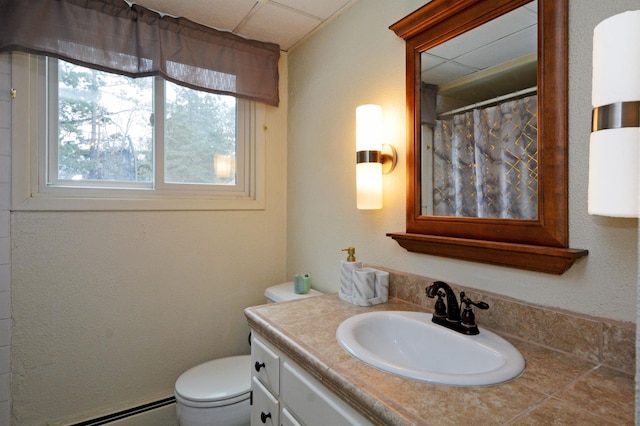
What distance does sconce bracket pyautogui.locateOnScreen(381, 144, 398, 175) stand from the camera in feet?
4.56

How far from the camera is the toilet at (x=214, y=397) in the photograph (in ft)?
4.61

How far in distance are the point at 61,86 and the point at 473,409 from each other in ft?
6.60

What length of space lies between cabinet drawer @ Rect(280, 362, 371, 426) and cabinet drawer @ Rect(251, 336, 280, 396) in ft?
0.14

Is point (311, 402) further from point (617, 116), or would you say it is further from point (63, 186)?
point (63, 186)

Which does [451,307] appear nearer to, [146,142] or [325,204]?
[325,204]

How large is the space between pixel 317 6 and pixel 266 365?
1618 mm

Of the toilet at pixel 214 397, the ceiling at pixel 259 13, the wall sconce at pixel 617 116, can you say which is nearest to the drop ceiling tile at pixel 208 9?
the ceiling at pixel 259 13

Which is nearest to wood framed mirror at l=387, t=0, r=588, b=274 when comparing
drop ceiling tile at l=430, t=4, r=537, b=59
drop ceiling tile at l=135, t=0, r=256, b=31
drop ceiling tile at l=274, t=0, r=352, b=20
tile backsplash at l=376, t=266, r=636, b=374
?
drop ceiling tile at l=430, t=4, r=537, b=59

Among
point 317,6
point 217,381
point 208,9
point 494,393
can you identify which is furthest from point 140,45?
point 494,393

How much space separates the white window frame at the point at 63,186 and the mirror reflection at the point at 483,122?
1147 mm

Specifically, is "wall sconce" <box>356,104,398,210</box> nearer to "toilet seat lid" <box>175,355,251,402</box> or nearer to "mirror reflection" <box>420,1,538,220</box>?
"mirror reflection" <box>420,1,538,220</box>

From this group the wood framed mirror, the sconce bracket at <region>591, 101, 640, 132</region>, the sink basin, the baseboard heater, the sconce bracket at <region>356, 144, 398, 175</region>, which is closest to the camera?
the sconce bracket at <region>591, 101, 640, 132</region>

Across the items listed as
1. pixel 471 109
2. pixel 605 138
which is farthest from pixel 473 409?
pixel 471 109

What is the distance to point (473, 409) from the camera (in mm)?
655
